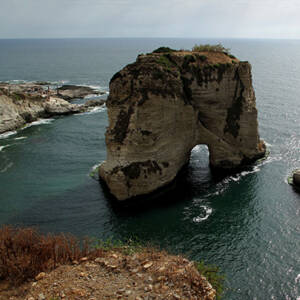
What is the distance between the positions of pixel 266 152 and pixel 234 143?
8192mm

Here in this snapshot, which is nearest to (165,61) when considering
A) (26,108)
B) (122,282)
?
(122,282)

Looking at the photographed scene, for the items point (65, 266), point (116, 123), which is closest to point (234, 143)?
point (116, 123)

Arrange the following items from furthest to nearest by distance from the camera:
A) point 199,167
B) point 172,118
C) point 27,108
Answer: point 27,108
point 199,167
point 172,118

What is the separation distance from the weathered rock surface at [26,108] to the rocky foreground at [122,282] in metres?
61.9

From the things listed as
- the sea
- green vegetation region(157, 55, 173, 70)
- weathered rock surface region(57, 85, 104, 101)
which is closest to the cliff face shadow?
the sea

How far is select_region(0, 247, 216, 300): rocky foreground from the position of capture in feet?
55.8

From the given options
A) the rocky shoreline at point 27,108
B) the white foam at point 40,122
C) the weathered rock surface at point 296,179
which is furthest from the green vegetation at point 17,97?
the weathered rock surface at point 296,179

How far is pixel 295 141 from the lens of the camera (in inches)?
2397

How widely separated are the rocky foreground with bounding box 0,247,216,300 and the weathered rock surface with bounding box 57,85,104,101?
94.7 meters

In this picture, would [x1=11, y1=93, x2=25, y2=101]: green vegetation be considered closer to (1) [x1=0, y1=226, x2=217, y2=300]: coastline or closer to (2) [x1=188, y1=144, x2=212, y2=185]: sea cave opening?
(2) [x1=188, y1=144, x2=212, y2=185]: sea cave opening

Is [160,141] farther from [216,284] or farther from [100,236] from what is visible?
[216,284]

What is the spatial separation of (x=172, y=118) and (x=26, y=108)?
172ft

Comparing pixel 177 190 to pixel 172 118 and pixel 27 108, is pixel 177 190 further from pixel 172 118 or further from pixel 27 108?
pixel 27 108

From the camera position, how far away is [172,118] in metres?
44.0
